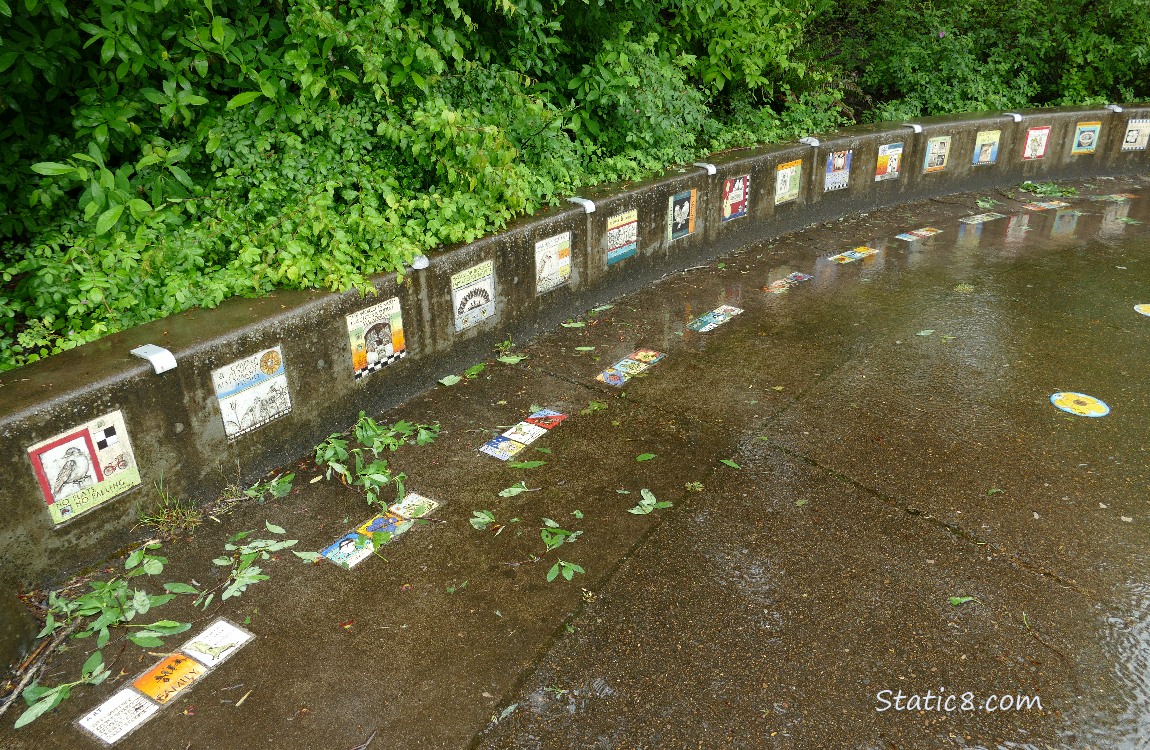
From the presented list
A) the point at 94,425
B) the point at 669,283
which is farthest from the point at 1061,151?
the point at 94,425

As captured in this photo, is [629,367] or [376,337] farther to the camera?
[629,367]

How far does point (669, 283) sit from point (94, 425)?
4.77m

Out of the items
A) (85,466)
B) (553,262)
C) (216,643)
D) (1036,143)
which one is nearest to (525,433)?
(553,262)

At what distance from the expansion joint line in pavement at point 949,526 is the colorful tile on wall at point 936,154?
6436 millimetres

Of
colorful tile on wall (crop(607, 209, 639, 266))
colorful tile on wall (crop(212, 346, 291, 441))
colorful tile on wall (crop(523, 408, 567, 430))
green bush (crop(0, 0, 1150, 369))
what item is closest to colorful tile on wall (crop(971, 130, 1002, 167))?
green bush (crop(0, 0, 1150, 369))

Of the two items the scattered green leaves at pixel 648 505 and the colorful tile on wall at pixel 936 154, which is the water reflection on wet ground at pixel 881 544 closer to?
the scattered green leaves at pixel 648 505

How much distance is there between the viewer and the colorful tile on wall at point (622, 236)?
6.52 meters

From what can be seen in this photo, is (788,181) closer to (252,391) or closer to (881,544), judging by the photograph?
(881,544)

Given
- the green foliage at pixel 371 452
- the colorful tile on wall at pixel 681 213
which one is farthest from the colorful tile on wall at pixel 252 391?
the colorful tile on wall at pixel 681 213

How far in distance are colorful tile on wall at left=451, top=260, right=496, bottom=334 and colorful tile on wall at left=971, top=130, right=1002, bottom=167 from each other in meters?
7.15

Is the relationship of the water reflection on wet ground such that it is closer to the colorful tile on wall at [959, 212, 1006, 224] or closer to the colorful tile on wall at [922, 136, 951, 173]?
the colorful tile on wall at [959, 212, 1006, 224]

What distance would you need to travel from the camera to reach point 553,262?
606 cm

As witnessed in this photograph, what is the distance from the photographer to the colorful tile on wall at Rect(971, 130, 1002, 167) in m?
9.77

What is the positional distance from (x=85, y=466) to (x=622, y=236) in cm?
428
